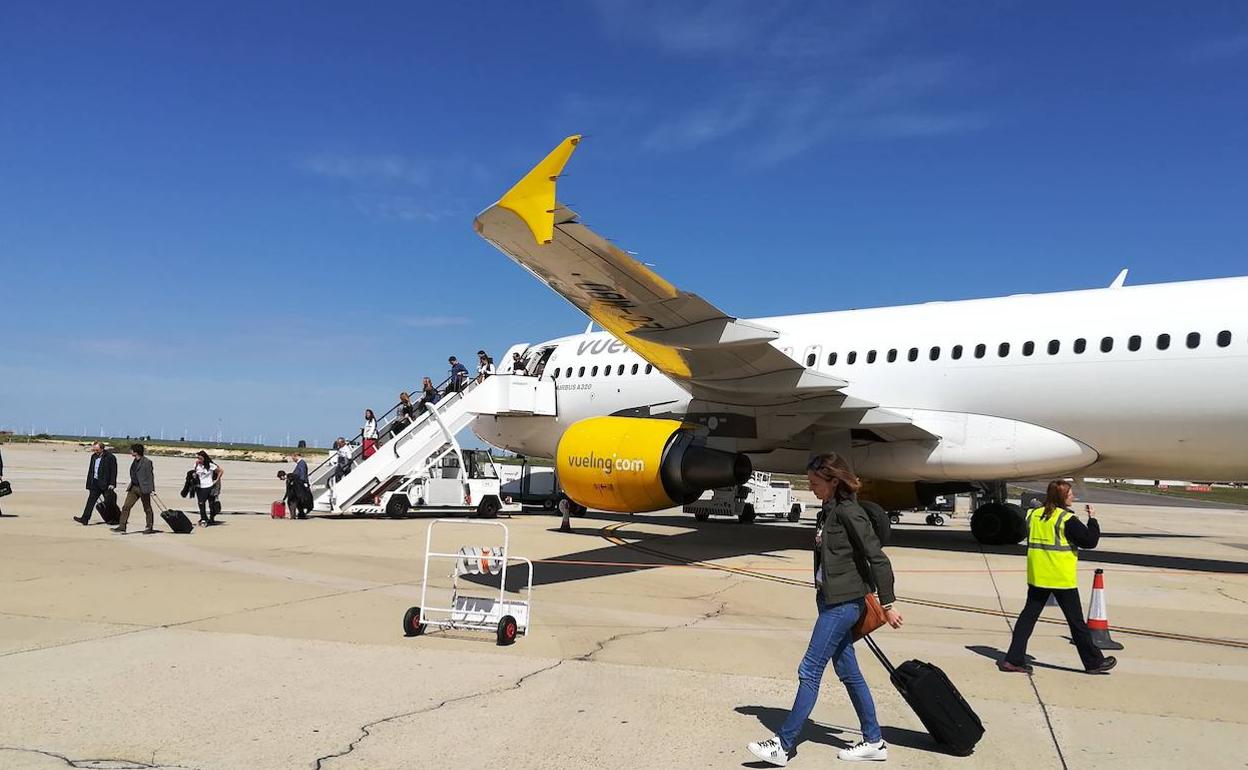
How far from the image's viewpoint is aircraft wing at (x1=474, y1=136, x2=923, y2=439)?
312 inches

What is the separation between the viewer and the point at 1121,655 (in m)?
6.65

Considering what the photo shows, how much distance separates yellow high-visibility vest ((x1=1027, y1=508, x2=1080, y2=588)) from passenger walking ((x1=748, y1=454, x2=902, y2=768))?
2.51 m

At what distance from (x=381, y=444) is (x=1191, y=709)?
1723cm

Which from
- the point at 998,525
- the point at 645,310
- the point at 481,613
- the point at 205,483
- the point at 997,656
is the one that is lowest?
the point at 997,656

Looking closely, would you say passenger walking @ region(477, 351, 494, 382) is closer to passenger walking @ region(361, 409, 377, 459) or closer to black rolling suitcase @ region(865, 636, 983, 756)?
passenger walking @ region(361, 409, 377, 459)

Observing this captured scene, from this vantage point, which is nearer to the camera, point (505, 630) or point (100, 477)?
point (505, 630)

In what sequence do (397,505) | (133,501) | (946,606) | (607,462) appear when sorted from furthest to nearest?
(397,505), (133,501), (607,462), (946,606)

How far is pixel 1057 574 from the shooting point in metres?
6.14

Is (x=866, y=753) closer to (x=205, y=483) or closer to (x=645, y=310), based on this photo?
(x=645, y=310)

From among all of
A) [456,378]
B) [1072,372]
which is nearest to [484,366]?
[456,378]

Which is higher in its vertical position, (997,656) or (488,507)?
(488,507)

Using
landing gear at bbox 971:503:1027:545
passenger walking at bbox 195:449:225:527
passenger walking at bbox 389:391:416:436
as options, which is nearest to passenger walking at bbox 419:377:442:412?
passenger walking at bbox 389:391:416:436

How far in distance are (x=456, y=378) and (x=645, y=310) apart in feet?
34.5

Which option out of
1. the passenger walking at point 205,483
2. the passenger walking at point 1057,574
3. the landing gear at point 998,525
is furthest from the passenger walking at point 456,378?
the passenger walking at point 1057,574
